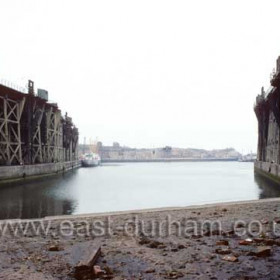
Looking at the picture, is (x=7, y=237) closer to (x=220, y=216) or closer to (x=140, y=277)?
(x=140, y=277)

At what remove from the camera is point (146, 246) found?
682 centimetres

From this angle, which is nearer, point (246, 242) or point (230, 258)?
point (230, 258)

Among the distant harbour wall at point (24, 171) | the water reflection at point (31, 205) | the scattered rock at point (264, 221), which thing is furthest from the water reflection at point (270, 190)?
the distant harbour wall at point (24, 171)

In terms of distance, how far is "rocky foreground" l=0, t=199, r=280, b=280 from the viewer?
5.41 m

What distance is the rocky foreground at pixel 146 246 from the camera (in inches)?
213

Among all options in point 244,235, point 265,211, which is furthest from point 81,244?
point 265,211

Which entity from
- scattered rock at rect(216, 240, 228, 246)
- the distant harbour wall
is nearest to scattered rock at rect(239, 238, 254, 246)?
scattered rock at rect(216, 240, 228, 246)

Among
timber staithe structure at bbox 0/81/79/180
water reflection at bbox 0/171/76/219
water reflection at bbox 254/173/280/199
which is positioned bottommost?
water reflection at bbox 0/171/76/219

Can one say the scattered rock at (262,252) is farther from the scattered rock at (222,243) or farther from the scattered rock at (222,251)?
the scattered rock at (222,243)

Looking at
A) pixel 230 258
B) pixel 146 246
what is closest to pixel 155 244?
pixel 146 246

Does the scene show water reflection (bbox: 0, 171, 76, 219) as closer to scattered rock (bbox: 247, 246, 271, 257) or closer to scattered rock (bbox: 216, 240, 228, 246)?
scattered rock (bbox: 216, 240, 228, 246)

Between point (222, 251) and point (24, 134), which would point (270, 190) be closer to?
point (222, 251)

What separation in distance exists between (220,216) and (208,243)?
3048 millimetres

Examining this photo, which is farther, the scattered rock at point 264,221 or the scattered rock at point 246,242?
the scattered rock at point 264,221
